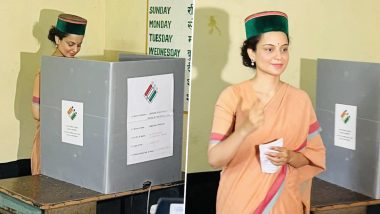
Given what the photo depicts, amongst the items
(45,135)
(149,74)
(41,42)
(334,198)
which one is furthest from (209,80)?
(41,42)

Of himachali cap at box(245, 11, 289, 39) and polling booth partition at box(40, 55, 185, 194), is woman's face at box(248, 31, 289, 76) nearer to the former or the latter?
himachali cap at box(245, 11, 289, 39)

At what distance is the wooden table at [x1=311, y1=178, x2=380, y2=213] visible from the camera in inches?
66.9

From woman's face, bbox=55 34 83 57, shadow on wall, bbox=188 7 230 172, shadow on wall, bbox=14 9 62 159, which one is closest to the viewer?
shadow on wall, bbox=188 7 230 172

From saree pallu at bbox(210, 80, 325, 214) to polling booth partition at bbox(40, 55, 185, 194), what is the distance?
2.58 feet

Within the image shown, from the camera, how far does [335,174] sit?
5.66ft

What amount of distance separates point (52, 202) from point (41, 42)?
153cm

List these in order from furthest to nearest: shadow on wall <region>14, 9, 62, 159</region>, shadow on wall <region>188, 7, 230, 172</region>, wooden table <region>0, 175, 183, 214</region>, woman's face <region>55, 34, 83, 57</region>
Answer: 1. shadow on wall <region>14, 9, 62, 159</region>
2. woman's face <region>55, 34, 83, 57</region>
3. wooden table <region>0, 175, 183, 214</region>
4. shadow on wall <region>188, 7, 230, 172</region>

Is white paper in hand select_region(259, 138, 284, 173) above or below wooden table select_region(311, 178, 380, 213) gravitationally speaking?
above

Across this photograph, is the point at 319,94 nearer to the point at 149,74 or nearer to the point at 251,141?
the point at 251,141

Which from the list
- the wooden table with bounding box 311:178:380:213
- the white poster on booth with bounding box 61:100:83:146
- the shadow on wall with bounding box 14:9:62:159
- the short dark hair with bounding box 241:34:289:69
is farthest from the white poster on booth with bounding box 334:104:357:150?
the shadow on wall with bounding box 14:9:62:159

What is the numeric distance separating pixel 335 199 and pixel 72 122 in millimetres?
1217

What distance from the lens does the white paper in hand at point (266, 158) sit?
1.63 metres

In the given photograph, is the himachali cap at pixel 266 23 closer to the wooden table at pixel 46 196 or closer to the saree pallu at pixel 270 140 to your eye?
the saree pallu at pixel 270 140

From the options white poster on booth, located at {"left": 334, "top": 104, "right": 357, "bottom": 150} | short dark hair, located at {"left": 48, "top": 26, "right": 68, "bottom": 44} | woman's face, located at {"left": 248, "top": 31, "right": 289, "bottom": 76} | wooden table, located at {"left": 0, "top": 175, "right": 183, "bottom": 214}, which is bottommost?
wooden table, located at {"left": 0, "top": 175, "right": 183, "bottom": 214}
